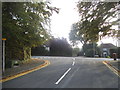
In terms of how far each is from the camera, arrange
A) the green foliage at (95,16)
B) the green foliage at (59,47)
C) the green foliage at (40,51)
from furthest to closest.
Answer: the green foliage at (59,47), the green foliage at (40,51), the green foliage at (95,16)

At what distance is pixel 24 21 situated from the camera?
A: 47.8 ft

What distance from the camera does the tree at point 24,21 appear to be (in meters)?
13.9

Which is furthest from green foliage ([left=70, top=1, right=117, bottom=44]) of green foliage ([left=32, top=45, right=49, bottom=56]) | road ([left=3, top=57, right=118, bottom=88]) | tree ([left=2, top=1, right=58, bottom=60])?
green foliage ([left=32, top=45, right=49, bottom=56])

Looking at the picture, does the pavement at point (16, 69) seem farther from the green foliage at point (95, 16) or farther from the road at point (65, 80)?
the green foliage at point (95, 16)

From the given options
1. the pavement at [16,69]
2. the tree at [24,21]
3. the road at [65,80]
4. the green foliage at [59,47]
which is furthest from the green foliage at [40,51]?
the road at [65,80]

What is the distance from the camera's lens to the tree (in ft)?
45.5

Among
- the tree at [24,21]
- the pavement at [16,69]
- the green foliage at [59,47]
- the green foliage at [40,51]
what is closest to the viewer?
the pavement at [16,69]

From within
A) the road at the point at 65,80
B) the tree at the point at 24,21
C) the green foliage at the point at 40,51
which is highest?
the tree at the point at 24,21

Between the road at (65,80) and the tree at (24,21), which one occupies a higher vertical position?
the tree at (24,21)

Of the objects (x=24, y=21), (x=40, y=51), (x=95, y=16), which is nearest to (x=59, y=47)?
(x=40, y=51)

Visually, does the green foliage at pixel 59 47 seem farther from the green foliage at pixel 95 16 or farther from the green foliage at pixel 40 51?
the green foliage at pixel 95 16

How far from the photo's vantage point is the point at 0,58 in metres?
15.7

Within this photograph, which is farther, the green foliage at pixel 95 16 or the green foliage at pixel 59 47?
the green foliage at pixel 59 47

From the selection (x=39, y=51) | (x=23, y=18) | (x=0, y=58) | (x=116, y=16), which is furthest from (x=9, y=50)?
(x=39, y=51)
